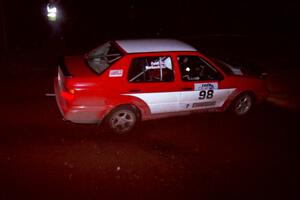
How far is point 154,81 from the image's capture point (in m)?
6.94

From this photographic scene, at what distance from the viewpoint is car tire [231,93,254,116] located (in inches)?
320

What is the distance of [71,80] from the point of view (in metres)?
6.43

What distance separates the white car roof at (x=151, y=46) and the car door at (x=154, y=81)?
174mm

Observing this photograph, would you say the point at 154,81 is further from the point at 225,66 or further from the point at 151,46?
the point at 225,66

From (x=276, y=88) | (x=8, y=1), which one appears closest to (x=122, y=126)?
(x=276, y=88)

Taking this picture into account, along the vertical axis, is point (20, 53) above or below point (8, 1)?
below

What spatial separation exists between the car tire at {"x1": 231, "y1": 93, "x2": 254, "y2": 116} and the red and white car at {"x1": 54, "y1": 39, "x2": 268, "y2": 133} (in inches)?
10.0

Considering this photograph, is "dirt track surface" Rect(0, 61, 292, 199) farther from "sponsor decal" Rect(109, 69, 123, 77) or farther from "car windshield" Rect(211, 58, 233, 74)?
"sponsor decal" Rect(109, 69, 123, 77)

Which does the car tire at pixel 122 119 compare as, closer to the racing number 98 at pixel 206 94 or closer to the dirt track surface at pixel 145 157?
the dirt track surface at pixel 145 157

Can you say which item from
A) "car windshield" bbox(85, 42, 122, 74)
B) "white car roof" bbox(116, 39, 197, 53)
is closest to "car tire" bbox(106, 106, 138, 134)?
"car windshield" bbox(85, 42, 122, 74)

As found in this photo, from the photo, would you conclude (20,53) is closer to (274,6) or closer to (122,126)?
(122,126)

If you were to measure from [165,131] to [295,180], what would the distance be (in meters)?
2.61

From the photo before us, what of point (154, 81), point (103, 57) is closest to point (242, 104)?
point (154, 81)

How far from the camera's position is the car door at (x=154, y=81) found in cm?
682
